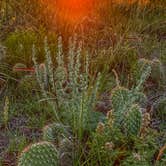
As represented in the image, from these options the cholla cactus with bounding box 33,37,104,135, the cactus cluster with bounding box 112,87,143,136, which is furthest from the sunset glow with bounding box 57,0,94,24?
the cactus cluster with bounding box 112,87,143,136

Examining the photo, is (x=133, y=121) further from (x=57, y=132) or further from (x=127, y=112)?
(x=57, y=132)

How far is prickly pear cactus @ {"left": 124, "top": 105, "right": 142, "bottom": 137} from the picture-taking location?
10.7 feet

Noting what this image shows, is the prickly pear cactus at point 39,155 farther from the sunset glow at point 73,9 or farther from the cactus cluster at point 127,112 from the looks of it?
the sunset glow at point 73,9

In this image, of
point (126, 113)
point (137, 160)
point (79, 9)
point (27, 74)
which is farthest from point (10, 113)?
point (79, 9)

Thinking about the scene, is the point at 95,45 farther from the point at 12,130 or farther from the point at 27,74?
the point at 12,130

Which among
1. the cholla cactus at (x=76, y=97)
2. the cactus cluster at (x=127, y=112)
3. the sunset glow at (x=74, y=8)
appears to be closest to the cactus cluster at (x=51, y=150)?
the cholla cactus at (x=76, y=97)

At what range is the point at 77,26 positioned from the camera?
5242 mm

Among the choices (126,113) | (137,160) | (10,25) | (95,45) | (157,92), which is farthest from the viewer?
(10,25)

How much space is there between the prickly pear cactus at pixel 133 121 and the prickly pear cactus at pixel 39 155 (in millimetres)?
505

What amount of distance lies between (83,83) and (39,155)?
0.67m

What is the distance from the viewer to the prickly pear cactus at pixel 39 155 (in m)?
2.98

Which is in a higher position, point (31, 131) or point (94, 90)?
point (94, 90)

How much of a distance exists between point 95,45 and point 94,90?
1.42 m

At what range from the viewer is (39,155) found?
118 inches
